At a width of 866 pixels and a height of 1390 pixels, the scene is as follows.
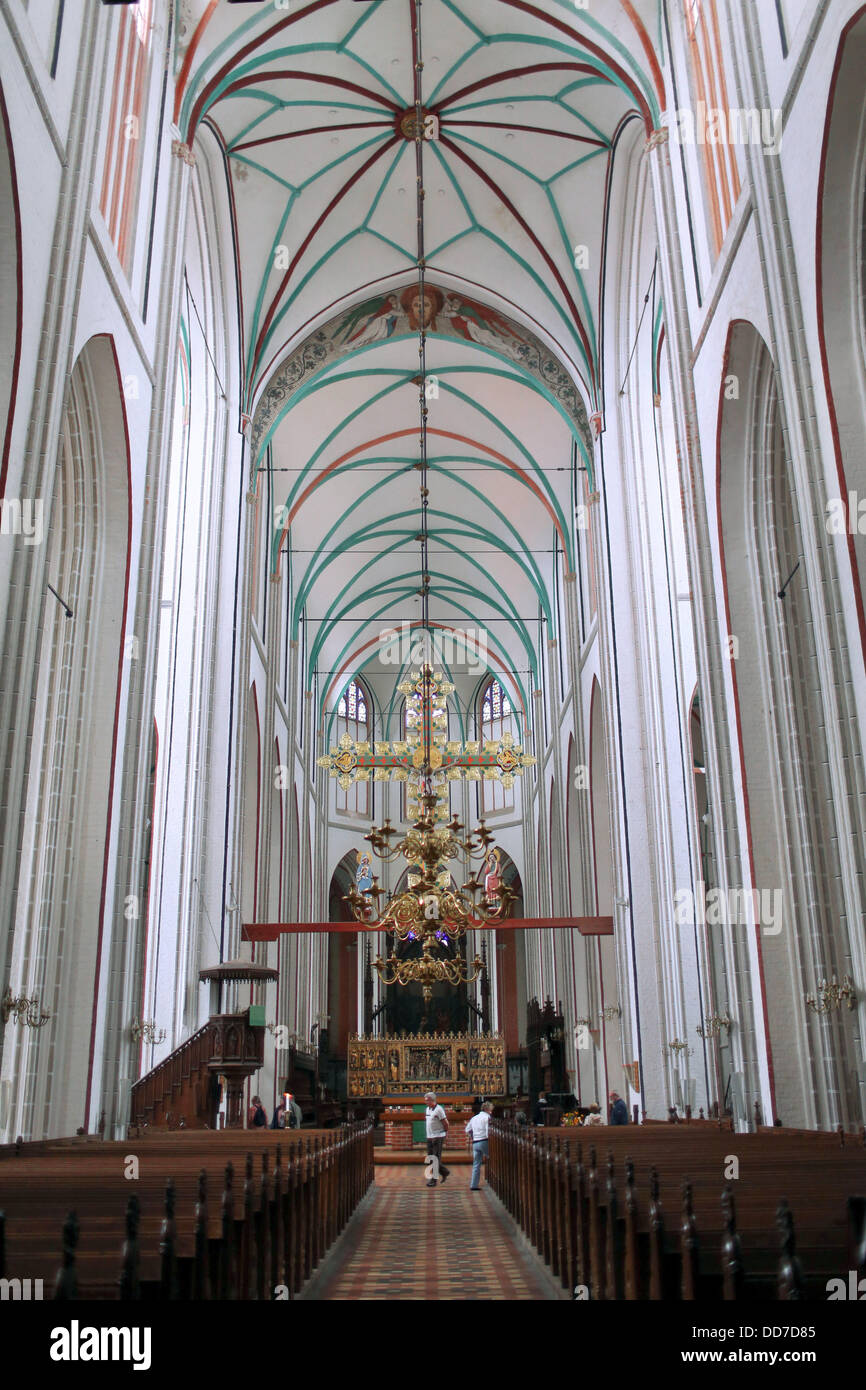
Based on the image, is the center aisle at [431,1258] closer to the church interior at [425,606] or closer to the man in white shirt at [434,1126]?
the church interior at [425,606]

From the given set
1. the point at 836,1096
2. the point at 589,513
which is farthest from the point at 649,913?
the point at 589,513

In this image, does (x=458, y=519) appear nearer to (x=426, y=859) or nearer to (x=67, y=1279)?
(x=426, y=859)

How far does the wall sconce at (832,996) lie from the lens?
678cm

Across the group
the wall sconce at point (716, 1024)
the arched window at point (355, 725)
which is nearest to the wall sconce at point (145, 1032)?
the wall sconce at point (716, 1024)

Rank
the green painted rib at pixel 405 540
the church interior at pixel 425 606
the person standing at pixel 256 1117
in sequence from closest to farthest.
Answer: the church interior at pixel 425 606 < the person standing at pixel 256 1117 < the green painted rib at pixel 405 540

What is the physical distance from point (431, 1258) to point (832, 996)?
298 cm

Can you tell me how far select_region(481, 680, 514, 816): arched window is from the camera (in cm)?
3303

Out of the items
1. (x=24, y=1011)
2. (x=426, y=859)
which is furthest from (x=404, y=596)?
(x=24, y=1011)

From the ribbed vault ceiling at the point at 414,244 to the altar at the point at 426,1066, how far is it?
32.2ft

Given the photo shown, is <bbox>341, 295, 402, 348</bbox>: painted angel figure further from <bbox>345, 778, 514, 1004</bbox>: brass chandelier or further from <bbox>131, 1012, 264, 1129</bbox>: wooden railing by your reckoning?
<bbox>131, 1012, 264, 1129</bbox>: wooden railing

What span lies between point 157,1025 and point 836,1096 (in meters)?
8.22

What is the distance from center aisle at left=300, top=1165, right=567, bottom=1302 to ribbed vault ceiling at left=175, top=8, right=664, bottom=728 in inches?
444

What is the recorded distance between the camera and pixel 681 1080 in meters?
13.2
